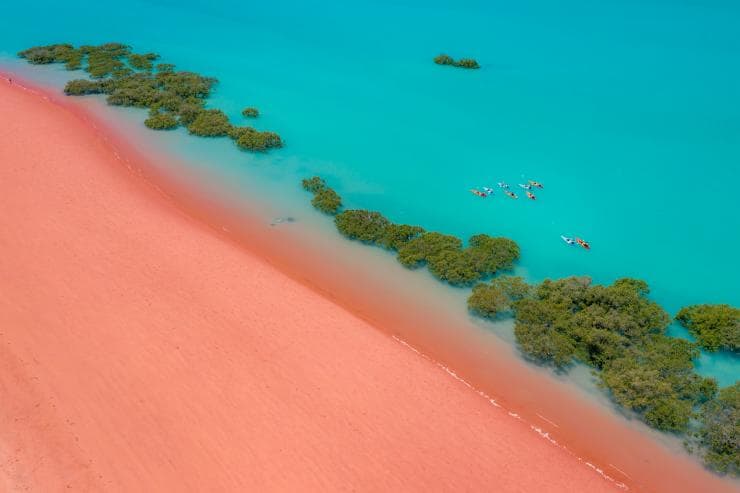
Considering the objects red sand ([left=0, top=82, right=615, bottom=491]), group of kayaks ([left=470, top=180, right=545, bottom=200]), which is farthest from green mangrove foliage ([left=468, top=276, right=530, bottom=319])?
group of kayaks ([left=470, top=180, right=545, bottom=200])

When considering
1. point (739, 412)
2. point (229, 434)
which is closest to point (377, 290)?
point (229, 434)

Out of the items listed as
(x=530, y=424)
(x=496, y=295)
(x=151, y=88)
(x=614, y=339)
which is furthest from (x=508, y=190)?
(x=151, y=88)

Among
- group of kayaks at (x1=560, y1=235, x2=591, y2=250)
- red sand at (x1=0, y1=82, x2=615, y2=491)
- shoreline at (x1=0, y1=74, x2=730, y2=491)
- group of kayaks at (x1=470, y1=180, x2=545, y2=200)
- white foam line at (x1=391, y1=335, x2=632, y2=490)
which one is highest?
group of kayaks at (x1=470, y1=180, x2=545, y2=200)

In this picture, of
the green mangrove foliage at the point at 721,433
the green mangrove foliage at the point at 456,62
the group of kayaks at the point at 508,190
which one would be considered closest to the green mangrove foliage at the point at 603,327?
the green mangrove foliage at the point at 721,433

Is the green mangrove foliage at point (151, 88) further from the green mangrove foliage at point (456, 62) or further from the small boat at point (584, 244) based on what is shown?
the small boat at point (584, 244)

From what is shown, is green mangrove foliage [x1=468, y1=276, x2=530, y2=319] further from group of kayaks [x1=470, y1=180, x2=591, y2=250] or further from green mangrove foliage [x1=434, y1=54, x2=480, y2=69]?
green mangrove foliage [x1=434, y1=54, x2=480, y2=69]

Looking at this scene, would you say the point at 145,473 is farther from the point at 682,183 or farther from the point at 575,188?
the point at 682,183

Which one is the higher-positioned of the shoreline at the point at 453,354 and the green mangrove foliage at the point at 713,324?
the green mangrove foliage at the point at 713,324
